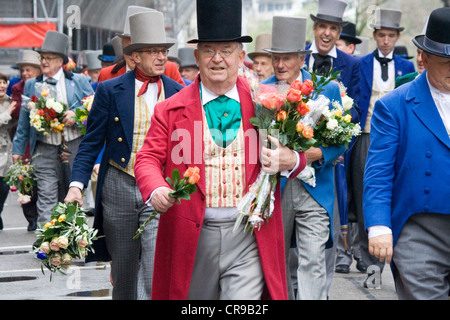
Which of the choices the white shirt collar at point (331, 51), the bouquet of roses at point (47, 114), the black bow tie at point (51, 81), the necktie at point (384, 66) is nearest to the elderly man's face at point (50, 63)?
the black bow tie at point (51, 81)

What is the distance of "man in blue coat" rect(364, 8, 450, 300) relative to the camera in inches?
211

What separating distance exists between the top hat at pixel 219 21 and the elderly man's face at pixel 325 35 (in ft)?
13.1

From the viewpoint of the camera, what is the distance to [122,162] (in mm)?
6859

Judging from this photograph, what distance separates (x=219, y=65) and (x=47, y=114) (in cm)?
619

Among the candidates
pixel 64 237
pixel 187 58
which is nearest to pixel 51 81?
pixel 187 58

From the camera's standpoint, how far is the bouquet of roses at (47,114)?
11.2 metres

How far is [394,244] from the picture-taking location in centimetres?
553

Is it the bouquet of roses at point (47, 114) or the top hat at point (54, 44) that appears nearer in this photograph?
the bouquet of roses at point (47, 114)

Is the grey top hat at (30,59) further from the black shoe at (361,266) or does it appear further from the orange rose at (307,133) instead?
the orange rose at (307,133)

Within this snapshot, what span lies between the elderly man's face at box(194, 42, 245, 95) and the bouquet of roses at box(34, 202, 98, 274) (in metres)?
1.72

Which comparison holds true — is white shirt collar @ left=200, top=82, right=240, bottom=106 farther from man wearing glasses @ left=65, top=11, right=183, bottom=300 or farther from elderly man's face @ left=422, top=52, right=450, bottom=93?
man wearing glasses @ left=65, top=11, right=183, bottom=300

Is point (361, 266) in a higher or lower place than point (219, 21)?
lower

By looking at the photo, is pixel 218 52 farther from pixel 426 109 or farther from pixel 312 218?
pixel 312 218

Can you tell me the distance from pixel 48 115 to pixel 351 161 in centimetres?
373
